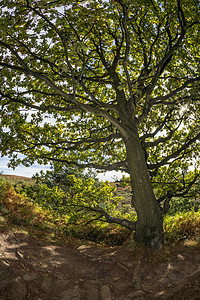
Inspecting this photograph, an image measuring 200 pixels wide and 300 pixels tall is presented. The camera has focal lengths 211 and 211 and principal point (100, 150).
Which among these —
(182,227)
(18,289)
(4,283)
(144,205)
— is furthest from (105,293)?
(182,227)

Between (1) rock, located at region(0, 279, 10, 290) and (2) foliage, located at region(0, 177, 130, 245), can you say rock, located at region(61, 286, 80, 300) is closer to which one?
(1) rock, located at region(0, 279, 10, 290)

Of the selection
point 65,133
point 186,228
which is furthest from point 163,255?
point 65,133

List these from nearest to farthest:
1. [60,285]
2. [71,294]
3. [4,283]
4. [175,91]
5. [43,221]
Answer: [4,283] < [71,294] < [60,285] < [175,91] < [43,221]

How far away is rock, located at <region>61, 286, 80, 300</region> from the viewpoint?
4693mm

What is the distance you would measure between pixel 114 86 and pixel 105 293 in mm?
7151

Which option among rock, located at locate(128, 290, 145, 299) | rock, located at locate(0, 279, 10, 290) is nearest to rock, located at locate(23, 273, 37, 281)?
rock, located at locate(0, 279, 10, 290)

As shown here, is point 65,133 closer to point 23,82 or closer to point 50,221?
point 23,82

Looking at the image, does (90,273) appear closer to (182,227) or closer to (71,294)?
(71,294)

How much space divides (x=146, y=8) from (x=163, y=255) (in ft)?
28.5

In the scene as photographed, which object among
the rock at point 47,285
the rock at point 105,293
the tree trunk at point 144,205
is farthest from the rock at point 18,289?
the tree trunk at point 144,205

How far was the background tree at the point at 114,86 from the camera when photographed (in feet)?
23.3

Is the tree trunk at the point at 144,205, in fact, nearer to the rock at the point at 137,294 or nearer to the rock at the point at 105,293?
the rock at the point at 137,294

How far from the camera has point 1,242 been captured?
21.2 ft

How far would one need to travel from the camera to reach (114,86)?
28.8 ft
